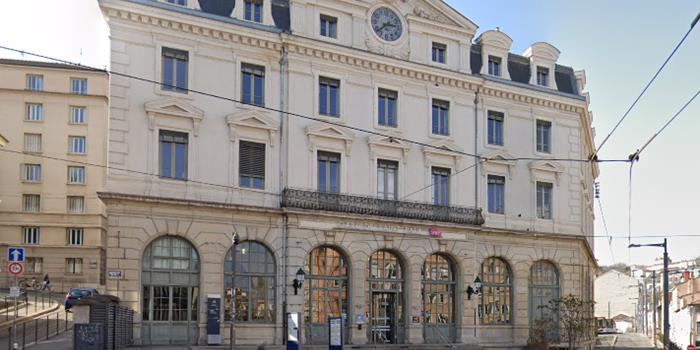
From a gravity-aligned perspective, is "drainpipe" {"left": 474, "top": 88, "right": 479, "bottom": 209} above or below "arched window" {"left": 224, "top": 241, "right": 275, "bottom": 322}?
above

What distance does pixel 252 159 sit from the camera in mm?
32969

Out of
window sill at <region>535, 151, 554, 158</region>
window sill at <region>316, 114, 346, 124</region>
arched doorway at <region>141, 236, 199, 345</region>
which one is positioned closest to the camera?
arched doorway at <region>141, 236, 199, 345</region>

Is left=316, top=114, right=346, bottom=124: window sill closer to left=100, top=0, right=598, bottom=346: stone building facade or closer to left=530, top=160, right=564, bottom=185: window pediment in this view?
left=100, top=0, right=598, bottom=346: stone building facade

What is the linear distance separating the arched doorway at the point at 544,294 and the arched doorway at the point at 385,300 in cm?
730

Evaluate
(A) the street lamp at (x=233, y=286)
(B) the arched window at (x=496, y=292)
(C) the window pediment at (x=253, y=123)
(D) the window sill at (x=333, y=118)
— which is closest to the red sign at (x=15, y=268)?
(A) the street lamp at (x=233, y=286)

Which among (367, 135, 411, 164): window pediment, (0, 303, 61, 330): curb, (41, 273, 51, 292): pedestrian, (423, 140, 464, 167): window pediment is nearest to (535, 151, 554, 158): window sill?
(423, 140, 464, 167): window pediment

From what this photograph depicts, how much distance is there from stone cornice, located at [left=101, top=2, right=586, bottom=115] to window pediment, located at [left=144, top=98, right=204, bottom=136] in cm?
283

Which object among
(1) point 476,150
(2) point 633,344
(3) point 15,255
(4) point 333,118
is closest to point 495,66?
(1) point 476,150

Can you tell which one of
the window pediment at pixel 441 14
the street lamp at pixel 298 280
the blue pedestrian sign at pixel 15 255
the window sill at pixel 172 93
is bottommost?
the street lamp at pixel 298 280

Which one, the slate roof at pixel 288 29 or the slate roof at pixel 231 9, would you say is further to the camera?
the slate roof at pixel 231 9

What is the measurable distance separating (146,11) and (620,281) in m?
106

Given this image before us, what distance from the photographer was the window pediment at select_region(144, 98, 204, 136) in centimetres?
3080

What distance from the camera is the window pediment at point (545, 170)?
135 ft

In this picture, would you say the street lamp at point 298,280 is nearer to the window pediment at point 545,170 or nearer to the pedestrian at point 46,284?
the window pediment at point 545,170
